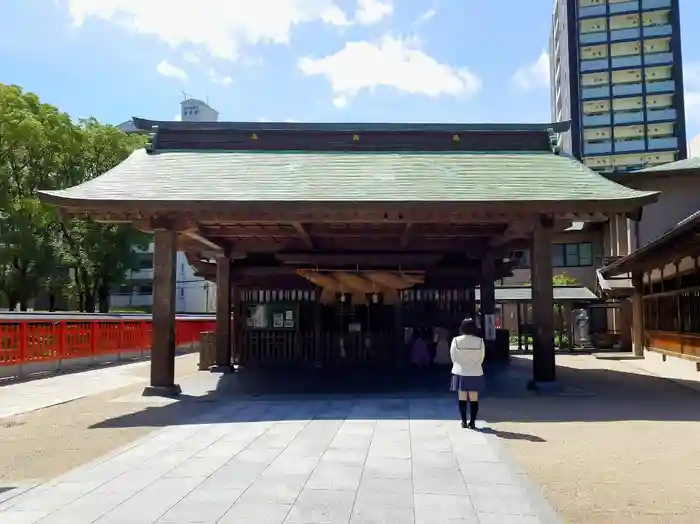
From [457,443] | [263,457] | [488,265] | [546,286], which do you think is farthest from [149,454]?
[488,265]

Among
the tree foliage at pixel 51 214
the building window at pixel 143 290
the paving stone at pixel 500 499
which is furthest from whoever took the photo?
the building window at pixel 143 290

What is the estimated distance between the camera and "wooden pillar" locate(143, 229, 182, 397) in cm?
1165

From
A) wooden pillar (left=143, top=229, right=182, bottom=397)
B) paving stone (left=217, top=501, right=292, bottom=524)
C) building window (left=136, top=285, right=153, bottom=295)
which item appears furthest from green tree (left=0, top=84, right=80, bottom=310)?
paving stone (left=217, top=501, right=292, bottom=524)

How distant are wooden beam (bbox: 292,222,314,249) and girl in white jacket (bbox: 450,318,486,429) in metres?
4.56

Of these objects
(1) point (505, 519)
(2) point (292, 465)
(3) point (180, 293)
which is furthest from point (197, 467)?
(3) point (180, 293)

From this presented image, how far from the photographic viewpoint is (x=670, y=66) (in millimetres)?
58875

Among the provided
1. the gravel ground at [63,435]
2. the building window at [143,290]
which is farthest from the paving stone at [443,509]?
the building window at [143,290]

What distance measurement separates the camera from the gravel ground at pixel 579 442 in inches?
216

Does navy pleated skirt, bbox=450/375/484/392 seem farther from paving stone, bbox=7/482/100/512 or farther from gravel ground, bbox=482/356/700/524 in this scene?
paving stone, bbox=7/482/100/512

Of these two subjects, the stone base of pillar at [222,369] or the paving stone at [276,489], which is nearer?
the paving stone at [276,489]

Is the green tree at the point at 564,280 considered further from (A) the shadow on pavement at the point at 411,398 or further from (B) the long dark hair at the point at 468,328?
(B) the long dark hair at the point at 468,328

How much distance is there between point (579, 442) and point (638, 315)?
688 inches

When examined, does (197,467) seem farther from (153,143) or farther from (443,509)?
(153,143)

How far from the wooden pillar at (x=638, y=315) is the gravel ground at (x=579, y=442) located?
34.8ft
